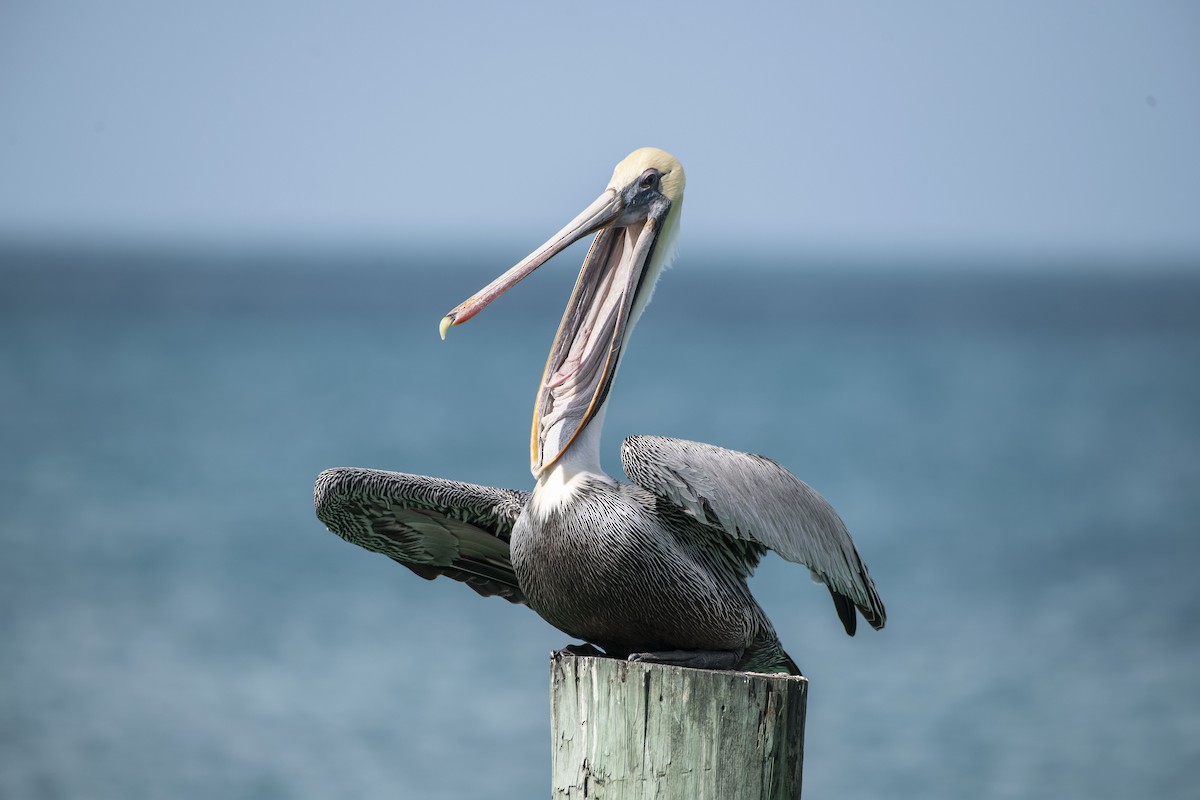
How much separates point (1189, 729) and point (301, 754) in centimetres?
897

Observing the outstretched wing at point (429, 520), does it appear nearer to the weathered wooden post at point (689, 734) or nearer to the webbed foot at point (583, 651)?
the webbed foot at point (583, 651)

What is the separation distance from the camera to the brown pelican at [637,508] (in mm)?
3777

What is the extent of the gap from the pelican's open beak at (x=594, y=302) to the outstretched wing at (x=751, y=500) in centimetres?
20

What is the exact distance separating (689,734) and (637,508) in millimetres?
640

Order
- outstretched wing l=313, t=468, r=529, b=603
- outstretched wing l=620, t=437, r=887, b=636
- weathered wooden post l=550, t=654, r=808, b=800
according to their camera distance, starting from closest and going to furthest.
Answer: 1. weathered wooden post l=550, t=654, r=808, b=800
2. outstretched wing l=620, t=437, r=887, b=636
3. outstretched wing l=313, t=468, r=529, b=603

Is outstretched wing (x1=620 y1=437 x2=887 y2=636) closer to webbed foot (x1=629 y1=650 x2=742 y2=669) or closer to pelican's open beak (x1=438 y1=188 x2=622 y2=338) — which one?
webbed foot (x1=629 y1=650 x2=742 y2=669)

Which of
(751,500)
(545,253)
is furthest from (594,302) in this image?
(751,500)

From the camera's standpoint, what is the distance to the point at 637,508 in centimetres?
386

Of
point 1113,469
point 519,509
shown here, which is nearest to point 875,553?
point 1113,469

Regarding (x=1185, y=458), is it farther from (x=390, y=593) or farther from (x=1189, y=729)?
(x=390, y=593)

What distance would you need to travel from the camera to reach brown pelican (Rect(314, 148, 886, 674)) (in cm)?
378

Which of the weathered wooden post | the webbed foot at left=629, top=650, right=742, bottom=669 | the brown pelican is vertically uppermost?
the brown pelican

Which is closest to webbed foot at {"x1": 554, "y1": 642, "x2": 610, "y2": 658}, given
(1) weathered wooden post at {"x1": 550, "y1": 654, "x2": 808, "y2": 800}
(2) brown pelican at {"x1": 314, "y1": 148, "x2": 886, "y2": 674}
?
(2) brown pelican at {"x1": 314, "y1": 148, "x2": 886, "y2": 674}

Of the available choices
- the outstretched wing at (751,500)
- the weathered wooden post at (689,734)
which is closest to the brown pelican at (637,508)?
the outstretched wing at (751,500)
